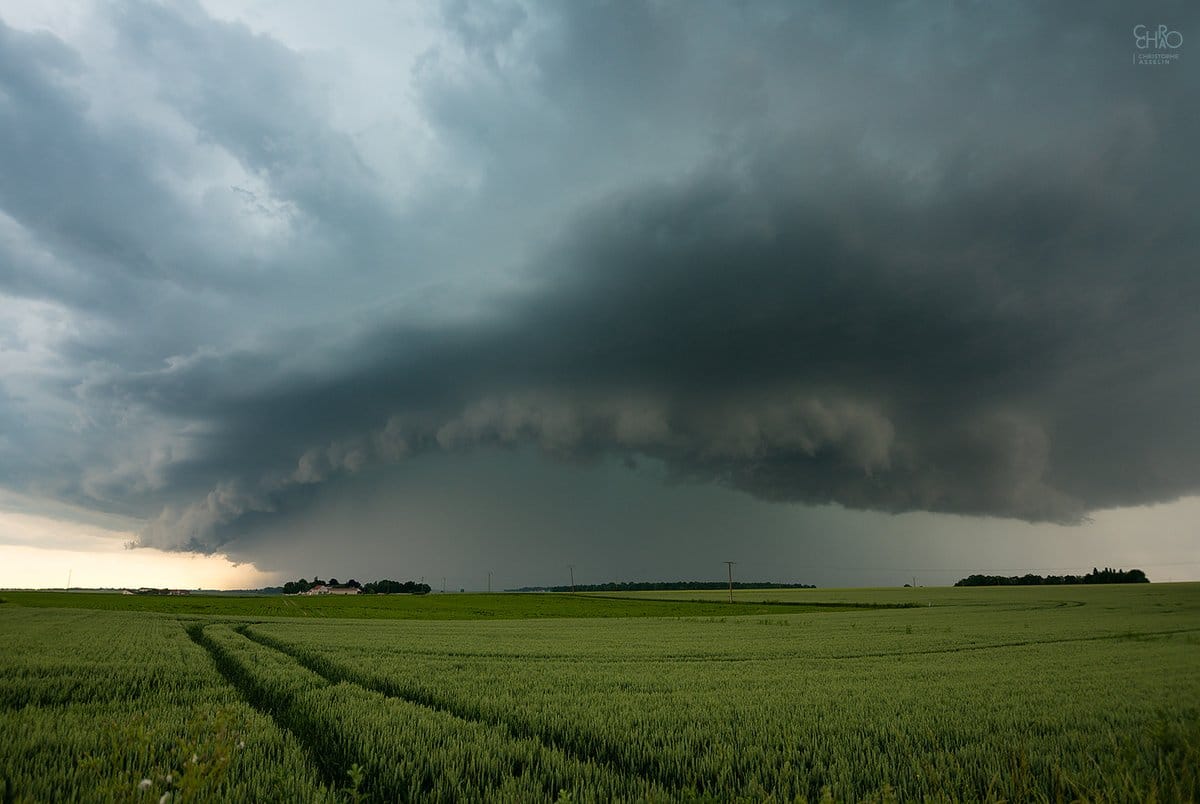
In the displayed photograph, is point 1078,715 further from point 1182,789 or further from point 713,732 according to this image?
point 713,732

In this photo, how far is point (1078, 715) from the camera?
10.5 m

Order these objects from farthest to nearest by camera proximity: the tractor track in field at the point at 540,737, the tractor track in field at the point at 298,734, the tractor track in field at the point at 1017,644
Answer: the tractor track in field at the point at 1017,644 < the tractor track in field at the point at 298,734 < the tractor track in field at the point at 540,737

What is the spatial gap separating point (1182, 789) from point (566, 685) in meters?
11.7

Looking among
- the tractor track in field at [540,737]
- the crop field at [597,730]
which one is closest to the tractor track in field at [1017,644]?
the crop field at [597,730]

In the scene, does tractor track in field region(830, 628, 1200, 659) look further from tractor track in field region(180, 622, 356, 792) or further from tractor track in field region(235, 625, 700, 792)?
tractor track in field region(180, 622, 356, 792)

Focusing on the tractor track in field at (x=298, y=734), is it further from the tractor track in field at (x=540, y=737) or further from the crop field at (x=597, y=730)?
the tractor track in field at (x=540, y=737)

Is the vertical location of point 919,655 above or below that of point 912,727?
below

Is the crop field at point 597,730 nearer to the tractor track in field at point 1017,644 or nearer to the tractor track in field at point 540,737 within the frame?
the tractor track in field at point 540,737

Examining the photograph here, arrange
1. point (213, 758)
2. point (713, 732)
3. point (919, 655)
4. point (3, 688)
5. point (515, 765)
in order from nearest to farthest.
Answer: point (213, 758)
point (515, 765)
point (713, 732)
point (3, 688)
point (919, 655)

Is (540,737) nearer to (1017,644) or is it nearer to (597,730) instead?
(597,730)

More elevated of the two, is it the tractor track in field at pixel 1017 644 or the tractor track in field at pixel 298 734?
the tractor track in field at pixel 298 734

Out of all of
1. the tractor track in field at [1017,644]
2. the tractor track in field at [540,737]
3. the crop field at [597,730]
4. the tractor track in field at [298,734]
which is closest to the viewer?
the crop field at [597,730]

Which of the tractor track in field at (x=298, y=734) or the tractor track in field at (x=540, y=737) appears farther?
the tractor track in field at (x=298, y=734)

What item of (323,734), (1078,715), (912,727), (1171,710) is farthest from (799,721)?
(323,734)
